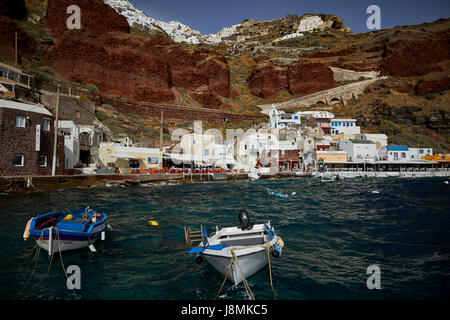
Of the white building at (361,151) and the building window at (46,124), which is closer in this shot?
the building window at (46,124)

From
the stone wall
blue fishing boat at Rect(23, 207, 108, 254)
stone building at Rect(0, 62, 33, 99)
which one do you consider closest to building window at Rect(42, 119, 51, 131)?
the stone wall

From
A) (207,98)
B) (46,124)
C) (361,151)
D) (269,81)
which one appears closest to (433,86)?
(361,151)

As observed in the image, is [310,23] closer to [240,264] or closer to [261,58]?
[261,58]

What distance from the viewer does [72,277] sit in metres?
8.30

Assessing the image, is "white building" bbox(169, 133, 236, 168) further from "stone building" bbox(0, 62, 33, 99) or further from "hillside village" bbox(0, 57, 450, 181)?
"stone building" bbox(0, 62, 33, 99)

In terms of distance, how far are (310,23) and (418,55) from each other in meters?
89.6

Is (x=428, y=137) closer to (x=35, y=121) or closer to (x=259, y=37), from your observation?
(x=35, y=121)

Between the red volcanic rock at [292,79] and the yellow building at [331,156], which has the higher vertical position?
the red volcanic rock at [292,79]

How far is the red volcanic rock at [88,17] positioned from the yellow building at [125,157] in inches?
2174

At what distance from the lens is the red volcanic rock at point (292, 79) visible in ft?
372

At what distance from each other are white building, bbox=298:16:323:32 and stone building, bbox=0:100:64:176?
185 metres

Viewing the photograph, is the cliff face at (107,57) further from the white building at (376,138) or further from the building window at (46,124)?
the white building at (376,138)

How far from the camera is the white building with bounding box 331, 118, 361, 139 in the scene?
74.9m

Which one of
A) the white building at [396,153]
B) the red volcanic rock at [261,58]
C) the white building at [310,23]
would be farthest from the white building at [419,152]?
the white building at [310,23]
